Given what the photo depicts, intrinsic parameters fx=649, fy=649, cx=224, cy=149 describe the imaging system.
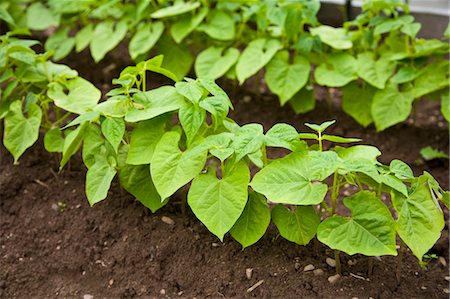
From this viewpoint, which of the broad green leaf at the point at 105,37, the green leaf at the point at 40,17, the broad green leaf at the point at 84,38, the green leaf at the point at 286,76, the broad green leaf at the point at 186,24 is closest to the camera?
the green leaf at the point at 286,76

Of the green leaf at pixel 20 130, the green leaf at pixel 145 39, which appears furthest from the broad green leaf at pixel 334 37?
the green leaf at pixel 20 130

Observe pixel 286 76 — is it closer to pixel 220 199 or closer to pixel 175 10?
pixel 175 10

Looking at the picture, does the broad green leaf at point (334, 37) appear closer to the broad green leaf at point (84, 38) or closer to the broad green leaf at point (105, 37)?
the broad green leaf at point (105, 37)

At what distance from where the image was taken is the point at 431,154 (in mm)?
2920

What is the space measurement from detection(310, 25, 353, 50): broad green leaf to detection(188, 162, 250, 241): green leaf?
1.14m

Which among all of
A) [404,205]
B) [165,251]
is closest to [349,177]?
[404,205]

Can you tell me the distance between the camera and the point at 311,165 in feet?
6.37

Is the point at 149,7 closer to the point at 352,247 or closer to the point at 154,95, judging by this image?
the point at 154,95

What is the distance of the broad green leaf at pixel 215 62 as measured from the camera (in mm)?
3016

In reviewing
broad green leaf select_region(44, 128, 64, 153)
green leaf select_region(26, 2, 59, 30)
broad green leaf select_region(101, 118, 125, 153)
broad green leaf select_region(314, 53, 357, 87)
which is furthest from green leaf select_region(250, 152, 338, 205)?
green leaf select_region(26, 2, 59, 30)

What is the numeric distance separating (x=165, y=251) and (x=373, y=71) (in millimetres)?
1342

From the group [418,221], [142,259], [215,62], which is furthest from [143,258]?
[215,62]

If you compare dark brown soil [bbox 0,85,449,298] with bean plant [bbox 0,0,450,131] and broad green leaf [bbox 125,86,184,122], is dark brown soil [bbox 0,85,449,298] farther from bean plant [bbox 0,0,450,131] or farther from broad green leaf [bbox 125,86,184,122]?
bean plant [bbox 0,0,450,131]

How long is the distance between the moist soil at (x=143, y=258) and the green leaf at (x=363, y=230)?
0.20m
